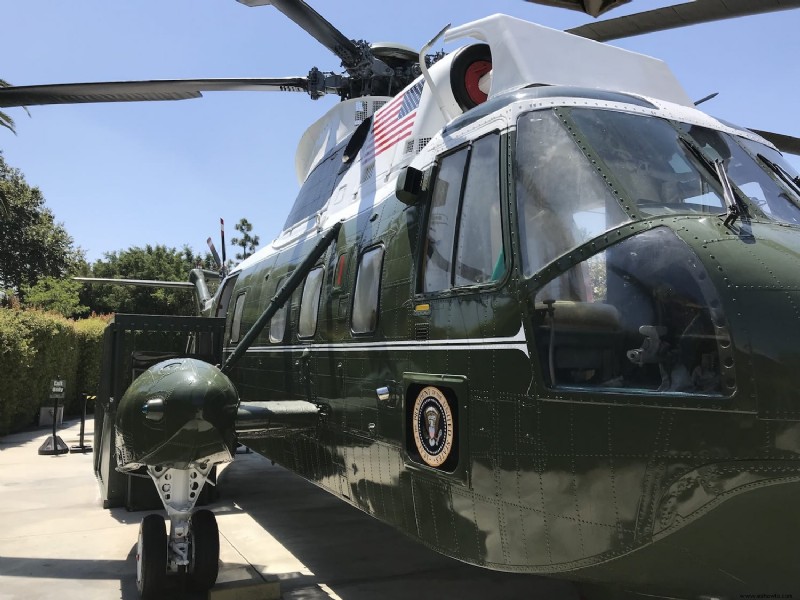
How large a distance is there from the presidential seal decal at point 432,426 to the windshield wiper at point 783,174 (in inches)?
90.2

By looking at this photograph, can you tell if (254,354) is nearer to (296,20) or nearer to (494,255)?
(296,20)

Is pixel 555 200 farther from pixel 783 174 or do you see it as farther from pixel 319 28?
pixel 319 28

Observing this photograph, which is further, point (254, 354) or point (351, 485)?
point (254, 354)

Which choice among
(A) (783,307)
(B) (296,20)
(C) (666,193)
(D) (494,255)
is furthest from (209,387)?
(B) (296,20)

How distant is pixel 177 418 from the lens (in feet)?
15.5

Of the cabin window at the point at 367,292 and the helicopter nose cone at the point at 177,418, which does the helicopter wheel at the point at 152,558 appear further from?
the cabin window at the point at 367,292

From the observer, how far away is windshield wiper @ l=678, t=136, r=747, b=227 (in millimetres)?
2799

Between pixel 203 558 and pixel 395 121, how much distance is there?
3.99 metres

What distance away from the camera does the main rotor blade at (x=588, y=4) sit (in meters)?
5.36

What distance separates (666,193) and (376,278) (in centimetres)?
224

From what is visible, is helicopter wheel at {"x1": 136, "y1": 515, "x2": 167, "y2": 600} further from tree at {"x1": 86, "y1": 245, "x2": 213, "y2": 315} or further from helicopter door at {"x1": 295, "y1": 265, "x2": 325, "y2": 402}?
tree at {"x1": 86, "y1": 245, "x2": 213, "y2": 315}

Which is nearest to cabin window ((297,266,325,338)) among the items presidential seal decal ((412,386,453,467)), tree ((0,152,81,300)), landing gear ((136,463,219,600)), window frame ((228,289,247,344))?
landing gear ((136,463,219,600))

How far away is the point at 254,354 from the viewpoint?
7.57 meters

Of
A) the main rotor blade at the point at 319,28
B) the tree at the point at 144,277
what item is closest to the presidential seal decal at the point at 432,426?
the main rotor blade at the point at 319,28
